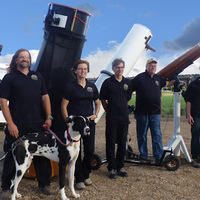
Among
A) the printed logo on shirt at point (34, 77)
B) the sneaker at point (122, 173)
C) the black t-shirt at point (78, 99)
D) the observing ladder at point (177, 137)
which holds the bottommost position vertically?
the sneaker at point (122, 173)

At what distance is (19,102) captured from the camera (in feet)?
10.7

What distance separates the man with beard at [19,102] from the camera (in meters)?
3.21

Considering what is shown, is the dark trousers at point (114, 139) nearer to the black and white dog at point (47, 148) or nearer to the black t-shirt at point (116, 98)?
the black t-shirt at point (116, 98)

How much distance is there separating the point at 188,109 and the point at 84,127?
9.88 ft

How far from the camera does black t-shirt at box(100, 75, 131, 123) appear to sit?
416cm

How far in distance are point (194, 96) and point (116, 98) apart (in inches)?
79.3

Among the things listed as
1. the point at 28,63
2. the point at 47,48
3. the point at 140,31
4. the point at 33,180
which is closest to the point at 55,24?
the point at 47,48

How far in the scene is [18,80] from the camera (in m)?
3.25

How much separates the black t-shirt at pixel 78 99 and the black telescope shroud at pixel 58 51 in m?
0.66

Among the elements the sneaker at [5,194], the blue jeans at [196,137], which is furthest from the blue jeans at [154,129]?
the sneaker at [5,194]

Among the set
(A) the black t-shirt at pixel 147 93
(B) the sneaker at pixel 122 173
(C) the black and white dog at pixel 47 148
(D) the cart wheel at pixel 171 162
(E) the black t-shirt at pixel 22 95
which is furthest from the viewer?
(A) the black t-shirt at pixel 147 93

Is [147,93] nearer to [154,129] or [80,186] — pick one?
[154,129]

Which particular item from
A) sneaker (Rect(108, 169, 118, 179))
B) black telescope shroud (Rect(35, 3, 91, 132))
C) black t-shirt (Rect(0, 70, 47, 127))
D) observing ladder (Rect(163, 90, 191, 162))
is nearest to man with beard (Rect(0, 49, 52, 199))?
black t-shirt (Rect(0, 70, 47, 127))

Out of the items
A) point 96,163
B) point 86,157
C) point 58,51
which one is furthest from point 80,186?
point 58,51
